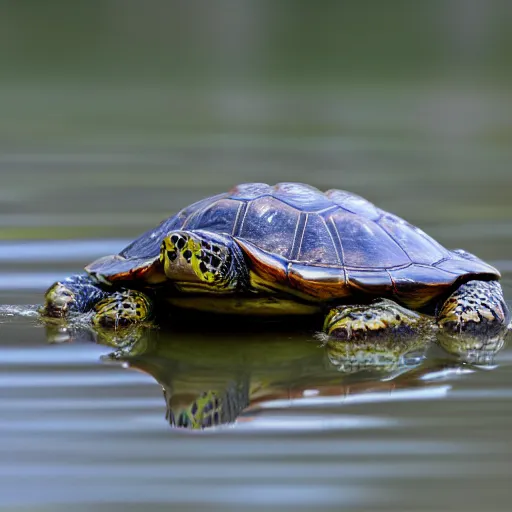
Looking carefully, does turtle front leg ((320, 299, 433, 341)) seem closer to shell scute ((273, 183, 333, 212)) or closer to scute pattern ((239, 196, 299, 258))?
scute pattern ((239, 196, 299, 258))

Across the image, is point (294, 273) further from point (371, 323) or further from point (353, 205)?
point (353, 205)

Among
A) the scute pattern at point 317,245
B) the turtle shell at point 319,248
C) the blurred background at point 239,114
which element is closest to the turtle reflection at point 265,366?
the turtle shell at point 319,248

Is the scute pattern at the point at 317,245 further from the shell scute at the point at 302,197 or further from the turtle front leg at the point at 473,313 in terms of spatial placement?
the turtle front leg at the point at 473,313

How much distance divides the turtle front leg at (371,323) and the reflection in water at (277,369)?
0.06 m

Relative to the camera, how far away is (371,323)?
19.8 ft

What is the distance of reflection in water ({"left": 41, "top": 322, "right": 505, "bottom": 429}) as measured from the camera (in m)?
4.93

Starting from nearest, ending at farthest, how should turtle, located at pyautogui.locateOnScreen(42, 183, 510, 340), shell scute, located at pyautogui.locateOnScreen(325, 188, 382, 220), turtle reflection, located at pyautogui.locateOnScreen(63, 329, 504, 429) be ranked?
turtle reflection, located at pyautogui.locateOnScreen(63, 329, 504, 429) < turtle, located at pyautogui.locateOnScreen(42, 183, 510, 340) < shell scute, located at pyautogui.locateOnScreen(325, 188, 382, 220)

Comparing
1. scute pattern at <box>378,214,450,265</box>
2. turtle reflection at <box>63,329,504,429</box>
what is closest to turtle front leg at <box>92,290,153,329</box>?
turtle reflection at <box>63,329,504,429</box>

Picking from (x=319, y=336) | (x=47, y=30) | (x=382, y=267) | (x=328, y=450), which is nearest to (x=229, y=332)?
(x=319, y=336)

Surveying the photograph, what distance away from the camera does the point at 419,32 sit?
121ft

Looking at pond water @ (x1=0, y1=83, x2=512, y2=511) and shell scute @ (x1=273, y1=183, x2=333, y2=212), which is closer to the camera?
pond water @ (x1=0, y1=83, x2=512, y2=511)

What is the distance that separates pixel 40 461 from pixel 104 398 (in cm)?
74

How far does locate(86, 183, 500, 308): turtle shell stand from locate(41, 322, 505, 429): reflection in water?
302mm

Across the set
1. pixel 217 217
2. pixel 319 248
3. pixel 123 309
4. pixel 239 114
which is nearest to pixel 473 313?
pixel 319 248
